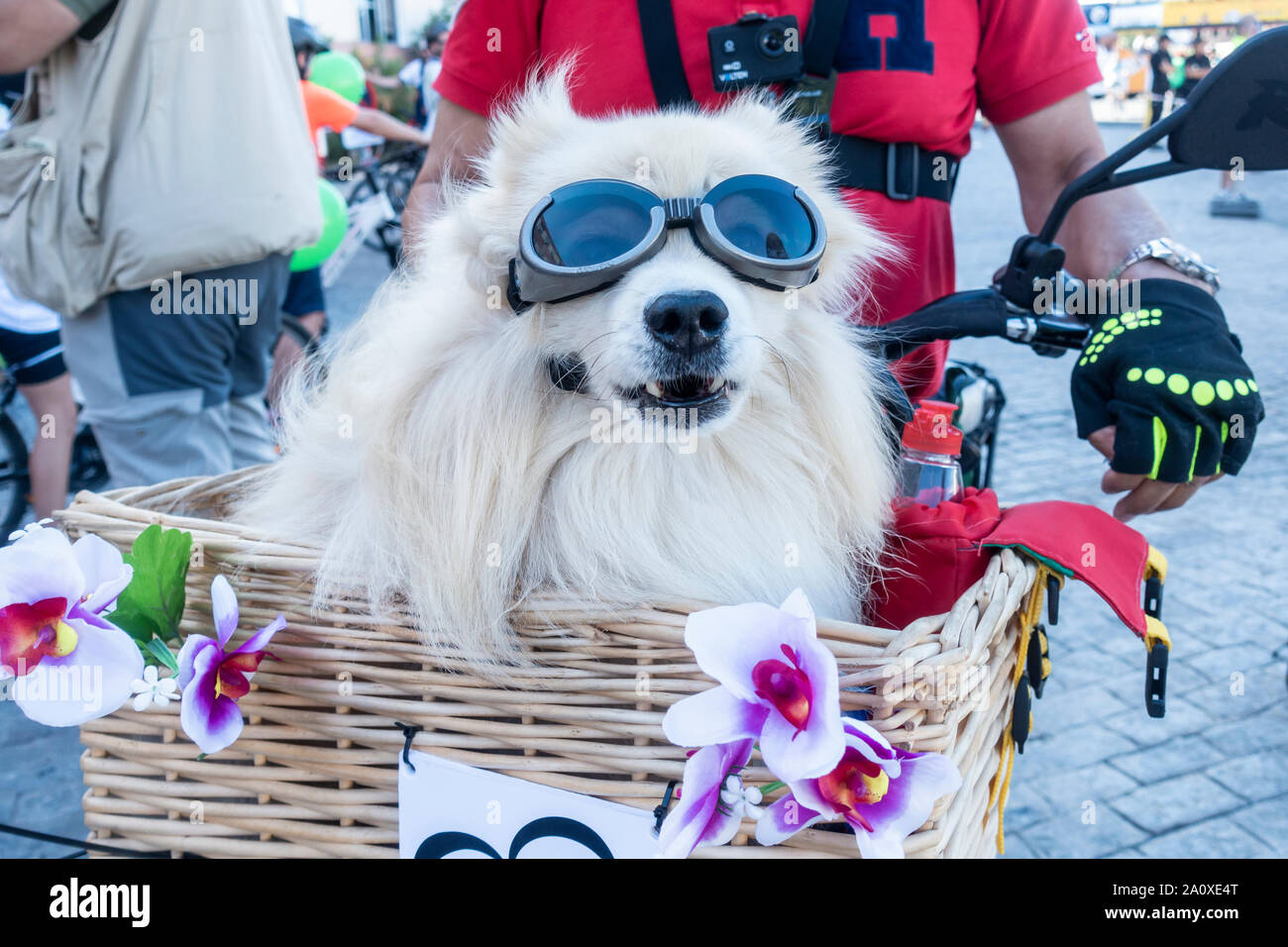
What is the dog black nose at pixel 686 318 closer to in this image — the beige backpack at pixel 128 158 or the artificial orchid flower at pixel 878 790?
the artificial orchid flower at pixel 878 790

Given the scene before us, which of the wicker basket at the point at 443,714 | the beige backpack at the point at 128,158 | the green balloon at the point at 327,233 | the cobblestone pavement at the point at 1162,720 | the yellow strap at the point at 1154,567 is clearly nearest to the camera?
the wicker basket at the point at 443,714

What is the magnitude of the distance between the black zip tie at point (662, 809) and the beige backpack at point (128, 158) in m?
2.18

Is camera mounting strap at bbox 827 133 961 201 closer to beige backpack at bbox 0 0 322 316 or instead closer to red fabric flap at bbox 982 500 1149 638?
red fabric flap at bbox 982 500 1149 638

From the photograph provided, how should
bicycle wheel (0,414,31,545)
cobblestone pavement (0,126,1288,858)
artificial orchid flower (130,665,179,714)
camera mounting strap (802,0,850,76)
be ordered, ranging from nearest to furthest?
artificial orchid flower (130,665,179,714) < camera mounting strap (802,0,850,76) < cobblestone pavement (0,126,1288,858) < bicycle wheel (0,414,31,545)

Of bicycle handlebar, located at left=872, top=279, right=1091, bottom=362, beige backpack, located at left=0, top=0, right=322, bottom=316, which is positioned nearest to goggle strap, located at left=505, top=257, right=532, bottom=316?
bicycle handlebar, located at left=872, top=279, right=1091, bottom=362

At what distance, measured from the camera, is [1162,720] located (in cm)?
344

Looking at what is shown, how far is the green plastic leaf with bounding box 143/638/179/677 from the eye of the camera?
4.27 feet

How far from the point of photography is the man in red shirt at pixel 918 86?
6.01 feet

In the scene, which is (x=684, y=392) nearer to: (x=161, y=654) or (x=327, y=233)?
(x=161, y=654)

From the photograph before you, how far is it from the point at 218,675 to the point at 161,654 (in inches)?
4.4

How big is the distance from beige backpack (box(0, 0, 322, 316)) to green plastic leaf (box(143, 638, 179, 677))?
163cm

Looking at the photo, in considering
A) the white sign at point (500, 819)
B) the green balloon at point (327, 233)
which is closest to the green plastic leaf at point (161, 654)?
the white sign at point (500, 819)

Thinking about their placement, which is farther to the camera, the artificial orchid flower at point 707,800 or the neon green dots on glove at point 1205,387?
the neon green dots on glove at point 1205,387

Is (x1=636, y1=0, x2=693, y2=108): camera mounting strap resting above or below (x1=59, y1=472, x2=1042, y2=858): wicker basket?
above
